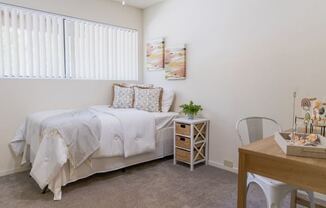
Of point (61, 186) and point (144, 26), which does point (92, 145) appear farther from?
point (144, 26)

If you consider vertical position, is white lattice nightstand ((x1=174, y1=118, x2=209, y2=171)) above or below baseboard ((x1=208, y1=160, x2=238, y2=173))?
above

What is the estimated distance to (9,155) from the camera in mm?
3020

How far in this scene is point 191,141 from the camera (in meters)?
3.09

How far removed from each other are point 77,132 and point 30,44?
1519 millimetres

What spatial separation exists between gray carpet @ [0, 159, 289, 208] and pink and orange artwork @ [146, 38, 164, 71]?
70.8 inches

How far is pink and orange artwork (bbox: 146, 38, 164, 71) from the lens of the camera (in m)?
3.93

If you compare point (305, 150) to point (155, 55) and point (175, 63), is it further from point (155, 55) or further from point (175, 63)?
point (155, 55)

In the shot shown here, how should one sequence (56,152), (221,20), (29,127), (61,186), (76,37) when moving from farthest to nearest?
(76,37)
(221,20)
(29,127)
(61,186)
(56,152)

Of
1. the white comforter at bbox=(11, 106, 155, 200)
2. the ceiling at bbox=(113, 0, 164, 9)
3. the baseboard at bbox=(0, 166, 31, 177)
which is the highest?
the ceiling at bbox=(113, 0, 164, 9)

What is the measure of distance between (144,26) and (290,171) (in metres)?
3.66

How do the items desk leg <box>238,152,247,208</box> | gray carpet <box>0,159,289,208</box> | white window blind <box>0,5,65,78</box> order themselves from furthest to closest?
white window blind <box>0,5,65,78</box> → gray carpet <box>0,159,289,208</box> → desk leg <box>238,152,247,208</box>

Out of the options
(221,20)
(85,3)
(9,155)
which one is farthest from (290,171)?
(85,3)

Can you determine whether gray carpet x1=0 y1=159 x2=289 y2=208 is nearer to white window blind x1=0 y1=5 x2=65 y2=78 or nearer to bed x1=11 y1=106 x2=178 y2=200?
bed x1=11 y1=106 x2=178 y2=200

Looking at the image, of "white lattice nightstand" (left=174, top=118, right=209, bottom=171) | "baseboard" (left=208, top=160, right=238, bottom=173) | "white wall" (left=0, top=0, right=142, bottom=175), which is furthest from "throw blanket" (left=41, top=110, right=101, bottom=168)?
"baseboard" (left=208, top=160, right=238, bottom=173)
